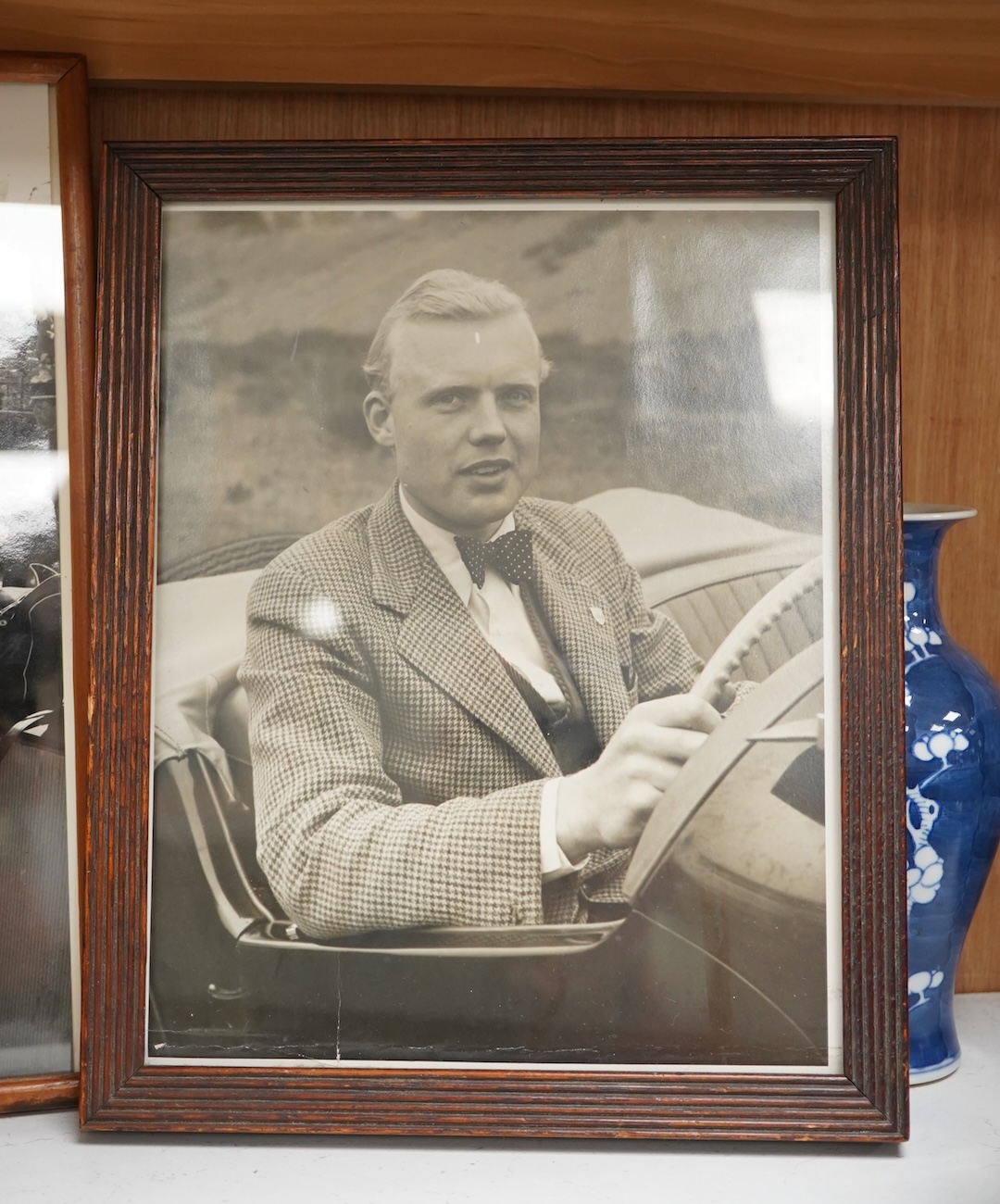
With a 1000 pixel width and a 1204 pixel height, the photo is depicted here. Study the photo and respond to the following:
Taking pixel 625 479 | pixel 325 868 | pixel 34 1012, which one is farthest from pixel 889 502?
pixel 34 1012

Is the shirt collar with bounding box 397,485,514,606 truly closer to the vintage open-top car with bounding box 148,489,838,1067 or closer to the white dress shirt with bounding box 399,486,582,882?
the white dress shirt with bounding box 399,486,582,882

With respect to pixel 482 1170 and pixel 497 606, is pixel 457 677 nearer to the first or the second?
pixel 497 606

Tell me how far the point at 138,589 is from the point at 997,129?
33.6 inches

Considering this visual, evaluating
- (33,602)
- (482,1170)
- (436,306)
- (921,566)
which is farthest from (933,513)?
(33,602)

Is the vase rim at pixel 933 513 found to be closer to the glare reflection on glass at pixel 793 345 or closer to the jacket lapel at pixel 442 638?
the glare reflection on glass at pixel 793 345

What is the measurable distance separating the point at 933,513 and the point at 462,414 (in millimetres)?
393

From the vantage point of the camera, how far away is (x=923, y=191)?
0.98 metres

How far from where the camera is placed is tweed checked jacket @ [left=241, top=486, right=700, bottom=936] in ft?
2.63

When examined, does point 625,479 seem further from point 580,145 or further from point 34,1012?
point 34,1012

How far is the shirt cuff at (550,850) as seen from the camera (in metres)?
0.80

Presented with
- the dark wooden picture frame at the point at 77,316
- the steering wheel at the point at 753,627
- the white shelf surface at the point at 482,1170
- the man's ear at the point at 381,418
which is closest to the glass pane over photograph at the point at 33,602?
the dark wooden picture frame at the point at 77,316

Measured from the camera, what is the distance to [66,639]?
2.81 feet

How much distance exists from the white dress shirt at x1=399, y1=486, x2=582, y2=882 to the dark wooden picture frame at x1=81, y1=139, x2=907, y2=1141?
21 centimetres

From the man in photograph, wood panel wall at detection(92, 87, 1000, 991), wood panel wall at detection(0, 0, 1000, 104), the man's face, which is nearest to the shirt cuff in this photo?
the man in photograph
